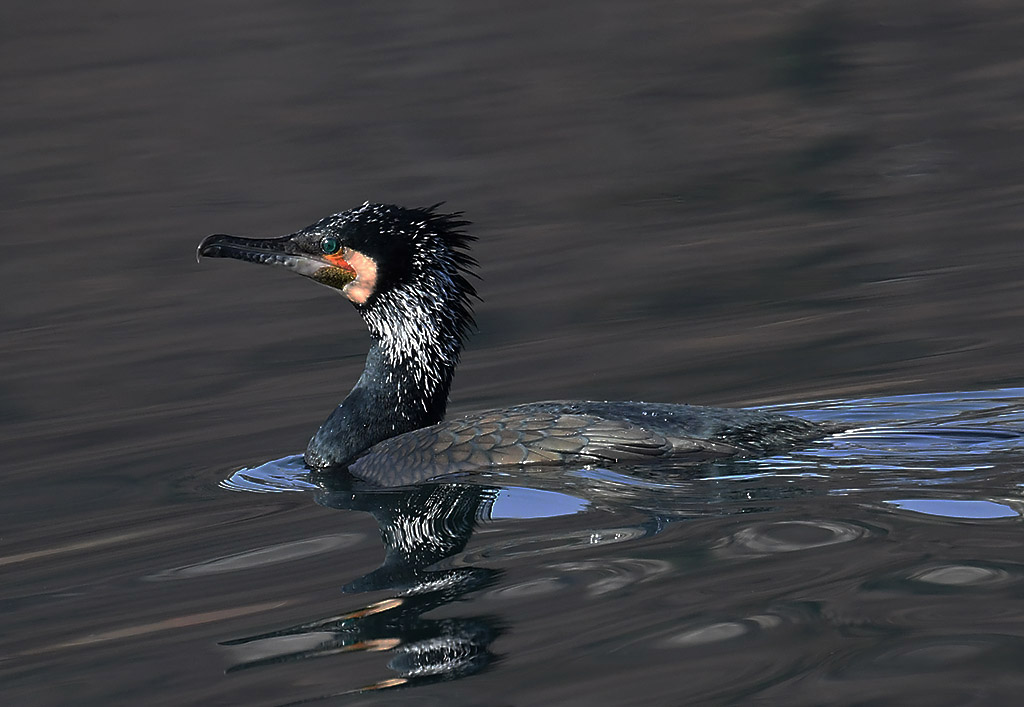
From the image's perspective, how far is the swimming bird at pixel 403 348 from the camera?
6.23m

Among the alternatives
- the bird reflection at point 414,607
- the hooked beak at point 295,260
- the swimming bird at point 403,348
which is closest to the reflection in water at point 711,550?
the bird reflection at point 414,607

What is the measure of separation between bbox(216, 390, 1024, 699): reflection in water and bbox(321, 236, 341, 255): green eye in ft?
3.07

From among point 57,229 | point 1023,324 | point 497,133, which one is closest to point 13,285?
point 57,229

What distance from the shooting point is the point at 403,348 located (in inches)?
268

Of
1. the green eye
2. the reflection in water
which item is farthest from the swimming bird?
the reflection in water

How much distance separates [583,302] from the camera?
932cm

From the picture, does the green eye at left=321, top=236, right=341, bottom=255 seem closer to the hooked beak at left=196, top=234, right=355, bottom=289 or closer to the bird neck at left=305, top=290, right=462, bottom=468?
the hooked beak at left=196, top=234, right=355, bottom=289

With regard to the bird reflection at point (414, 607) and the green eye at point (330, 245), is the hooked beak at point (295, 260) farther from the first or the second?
the bird reflection at point (414, 607)

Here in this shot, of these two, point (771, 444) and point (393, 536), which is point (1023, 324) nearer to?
point (771, 444)

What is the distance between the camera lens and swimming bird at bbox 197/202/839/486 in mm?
6230

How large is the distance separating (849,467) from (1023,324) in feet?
8.22

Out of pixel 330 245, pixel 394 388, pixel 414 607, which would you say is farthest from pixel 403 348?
pixel 414 607

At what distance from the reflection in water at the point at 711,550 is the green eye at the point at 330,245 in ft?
3.07

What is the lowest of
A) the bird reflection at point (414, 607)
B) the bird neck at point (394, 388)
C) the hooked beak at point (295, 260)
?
the bird reflection at point (414, 607)
